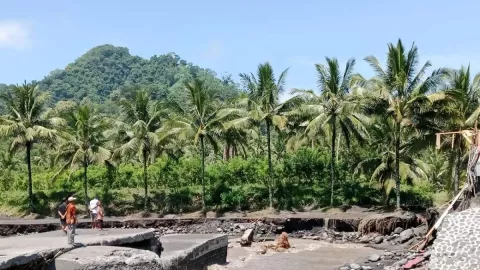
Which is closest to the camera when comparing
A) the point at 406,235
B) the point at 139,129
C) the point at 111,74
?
the point at 406,235

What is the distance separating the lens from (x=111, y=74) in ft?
534

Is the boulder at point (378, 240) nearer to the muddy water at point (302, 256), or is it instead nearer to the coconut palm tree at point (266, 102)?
the muddy water at point (302, 256)

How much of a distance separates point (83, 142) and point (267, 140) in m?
11.8

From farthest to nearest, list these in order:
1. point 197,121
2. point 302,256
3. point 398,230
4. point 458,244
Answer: point 197,121, point 398,230, point 302,256, point 458,244

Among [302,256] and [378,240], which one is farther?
[378,240]

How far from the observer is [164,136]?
33562mm

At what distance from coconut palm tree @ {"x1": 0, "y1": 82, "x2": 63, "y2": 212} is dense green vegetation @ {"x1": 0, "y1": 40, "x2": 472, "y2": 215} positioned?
0.07 m

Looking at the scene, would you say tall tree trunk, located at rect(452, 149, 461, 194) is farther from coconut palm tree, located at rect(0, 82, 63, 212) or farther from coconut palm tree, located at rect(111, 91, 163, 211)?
coconut palm tree, located at rect(0, 82, 63, 212)

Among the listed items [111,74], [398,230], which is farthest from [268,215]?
[111,74]

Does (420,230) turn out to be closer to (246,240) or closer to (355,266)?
(355,266)

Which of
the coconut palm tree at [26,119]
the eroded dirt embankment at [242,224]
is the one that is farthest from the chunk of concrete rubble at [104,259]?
the coconut palm tree at [26,119]

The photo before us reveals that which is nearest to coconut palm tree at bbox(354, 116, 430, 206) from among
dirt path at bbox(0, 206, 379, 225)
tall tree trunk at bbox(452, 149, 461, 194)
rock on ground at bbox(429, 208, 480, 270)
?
dirt path at bbox(0, 206, 379, 225)

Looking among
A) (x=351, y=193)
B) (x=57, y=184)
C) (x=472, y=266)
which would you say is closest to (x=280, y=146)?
(x=351, y=193)

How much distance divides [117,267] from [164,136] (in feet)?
67.4
